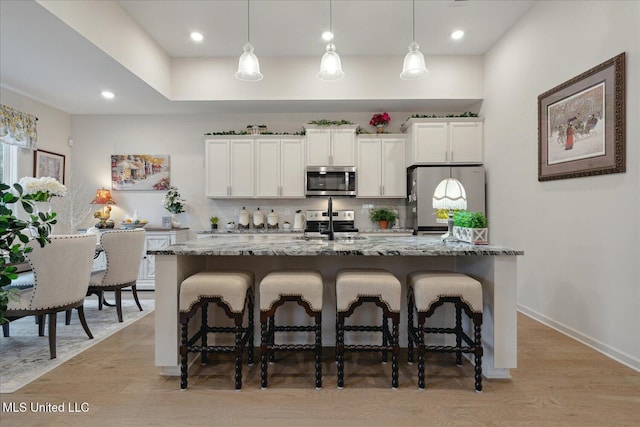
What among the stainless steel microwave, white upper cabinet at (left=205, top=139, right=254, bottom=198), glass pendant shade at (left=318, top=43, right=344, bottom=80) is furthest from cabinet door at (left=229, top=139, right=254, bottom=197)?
glass pendant shade at (left=318, top=43, right=344, bottom=80)

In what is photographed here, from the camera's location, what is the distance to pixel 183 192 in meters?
5.20

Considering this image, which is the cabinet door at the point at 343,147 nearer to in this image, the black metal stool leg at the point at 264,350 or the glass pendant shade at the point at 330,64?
the glass pendant shade at the point at 330,64

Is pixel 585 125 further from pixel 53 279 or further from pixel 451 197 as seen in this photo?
pixel 53 279

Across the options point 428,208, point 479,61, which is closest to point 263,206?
point 428,208

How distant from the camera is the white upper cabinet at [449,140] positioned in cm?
443

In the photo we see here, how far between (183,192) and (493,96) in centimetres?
453

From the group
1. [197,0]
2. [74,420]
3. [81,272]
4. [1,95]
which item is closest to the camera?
[74,420]

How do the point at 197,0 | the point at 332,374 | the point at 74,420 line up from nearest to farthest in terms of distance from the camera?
1. the point at 74,420
2. the point at 332,374
3. the point at 197,0

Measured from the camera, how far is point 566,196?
2971mm

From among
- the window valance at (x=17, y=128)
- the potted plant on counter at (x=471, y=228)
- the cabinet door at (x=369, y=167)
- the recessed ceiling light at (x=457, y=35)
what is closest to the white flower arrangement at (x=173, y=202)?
the window valance at (x=17, y=128)

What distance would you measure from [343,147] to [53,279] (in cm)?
347

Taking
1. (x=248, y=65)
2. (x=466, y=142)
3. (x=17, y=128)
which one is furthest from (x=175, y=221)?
(x=466, y=142)

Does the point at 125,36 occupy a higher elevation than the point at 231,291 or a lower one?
higher

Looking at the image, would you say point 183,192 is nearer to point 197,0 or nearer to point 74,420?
point 197,0
